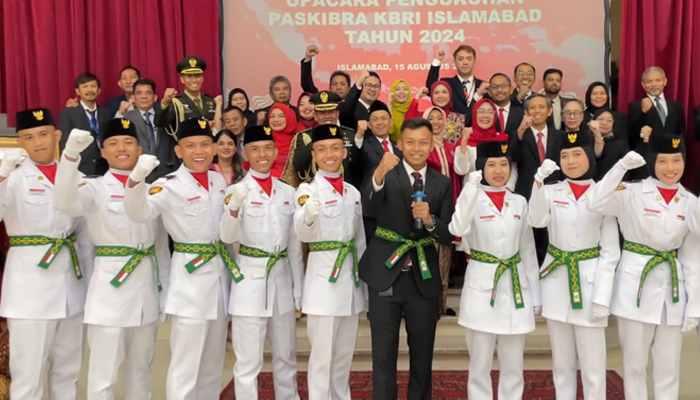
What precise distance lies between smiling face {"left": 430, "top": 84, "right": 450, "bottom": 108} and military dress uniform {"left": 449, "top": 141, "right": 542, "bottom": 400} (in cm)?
163

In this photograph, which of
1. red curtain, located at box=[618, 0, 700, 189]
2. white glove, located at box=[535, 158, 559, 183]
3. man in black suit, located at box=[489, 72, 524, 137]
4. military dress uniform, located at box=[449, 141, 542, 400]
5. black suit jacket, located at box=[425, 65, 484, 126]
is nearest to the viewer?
white glove, located at box=[535, 158, 559, 183]

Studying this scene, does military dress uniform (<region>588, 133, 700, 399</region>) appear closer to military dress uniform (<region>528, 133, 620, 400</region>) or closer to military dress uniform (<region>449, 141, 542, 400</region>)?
military dress uniform (<region>528, 133, 620, 400</region>)

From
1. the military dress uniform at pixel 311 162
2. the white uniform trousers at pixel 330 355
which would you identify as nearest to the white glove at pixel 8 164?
the white uniform trousers at pixel 330 355

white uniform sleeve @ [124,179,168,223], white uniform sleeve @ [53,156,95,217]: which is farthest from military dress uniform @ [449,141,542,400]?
white uniform sleeve @ [53,156,95,217]

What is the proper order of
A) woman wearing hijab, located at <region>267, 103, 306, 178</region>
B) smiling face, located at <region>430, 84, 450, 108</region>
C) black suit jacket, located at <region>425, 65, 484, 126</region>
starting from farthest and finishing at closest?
1. black suit jacket, located at <region>425, 65, 484, 126</region>
2. smiling face, located at <region>430, 84, 450, 108</region>
3. woman wearing hijab, located at <region>267, 103, 306, 178</region>

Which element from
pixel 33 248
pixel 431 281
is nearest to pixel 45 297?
pixel 33 248

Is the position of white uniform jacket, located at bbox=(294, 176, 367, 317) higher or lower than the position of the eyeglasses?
lower

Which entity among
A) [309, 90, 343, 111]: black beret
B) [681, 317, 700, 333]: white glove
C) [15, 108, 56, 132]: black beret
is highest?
[309, 90, 343, 111]: black beret

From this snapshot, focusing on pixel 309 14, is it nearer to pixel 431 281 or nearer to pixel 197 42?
pixel 197 42

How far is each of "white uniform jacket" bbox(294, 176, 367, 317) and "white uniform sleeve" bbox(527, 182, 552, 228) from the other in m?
0.95

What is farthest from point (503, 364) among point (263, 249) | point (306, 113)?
point (306, 113)

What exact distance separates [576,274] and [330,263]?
128 cm

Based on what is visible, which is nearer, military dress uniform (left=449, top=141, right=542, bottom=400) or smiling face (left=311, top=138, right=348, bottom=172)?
military dress uniform (left=449, top=141, right=542, bottom=400)

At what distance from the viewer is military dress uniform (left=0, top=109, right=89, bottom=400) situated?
331 centimetres
